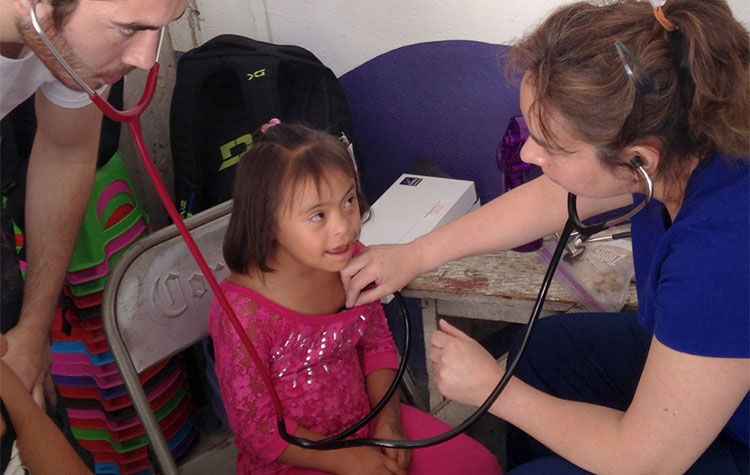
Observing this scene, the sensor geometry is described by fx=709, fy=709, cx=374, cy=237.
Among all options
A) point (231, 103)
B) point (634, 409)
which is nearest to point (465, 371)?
point (634, 409)

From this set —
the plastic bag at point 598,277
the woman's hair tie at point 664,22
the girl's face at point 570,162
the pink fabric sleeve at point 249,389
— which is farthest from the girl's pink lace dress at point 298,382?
the woman's hair tie at point 664,22

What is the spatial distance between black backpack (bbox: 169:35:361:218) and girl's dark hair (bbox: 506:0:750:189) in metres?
1.00

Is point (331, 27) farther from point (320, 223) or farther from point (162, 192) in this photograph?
point (162, 192)

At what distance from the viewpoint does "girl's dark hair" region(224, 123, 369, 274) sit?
1.22 metres

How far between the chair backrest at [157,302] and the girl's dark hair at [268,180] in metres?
0.16

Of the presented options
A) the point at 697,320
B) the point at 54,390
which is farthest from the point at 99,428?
the point at 697,320

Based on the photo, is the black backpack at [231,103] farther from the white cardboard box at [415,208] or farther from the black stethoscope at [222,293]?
the black stethoscope at [222,293]

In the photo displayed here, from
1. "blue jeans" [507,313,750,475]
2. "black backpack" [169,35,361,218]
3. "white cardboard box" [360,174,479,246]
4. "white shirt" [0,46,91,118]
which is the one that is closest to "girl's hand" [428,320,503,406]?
"blue jeans" [507,313,750,475]

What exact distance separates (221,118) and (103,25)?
913 mm

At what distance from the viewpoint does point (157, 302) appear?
1341 millimetres

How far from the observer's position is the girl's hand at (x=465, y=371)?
109 cm

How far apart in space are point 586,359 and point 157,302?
0.84 metres

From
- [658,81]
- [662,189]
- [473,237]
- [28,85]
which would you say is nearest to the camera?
[658,81]

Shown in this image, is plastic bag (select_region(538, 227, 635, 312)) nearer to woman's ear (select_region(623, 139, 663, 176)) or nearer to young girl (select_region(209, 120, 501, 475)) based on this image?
young girl (select_region(209, 120, 501, 475))
